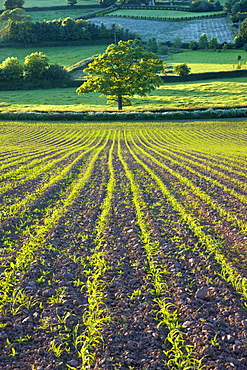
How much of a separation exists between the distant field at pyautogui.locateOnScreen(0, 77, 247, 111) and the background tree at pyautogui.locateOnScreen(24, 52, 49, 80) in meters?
5.86

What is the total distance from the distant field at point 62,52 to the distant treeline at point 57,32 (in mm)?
3951

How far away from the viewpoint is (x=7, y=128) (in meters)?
46.0

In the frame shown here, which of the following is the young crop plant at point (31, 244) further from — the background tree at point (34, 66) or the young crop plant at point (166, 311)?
the background tree at point (34, 66)

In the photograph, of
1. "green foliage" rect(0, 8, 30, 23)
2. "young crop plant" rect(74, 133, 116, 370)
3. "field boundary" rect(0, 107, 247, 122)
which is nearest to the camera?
"young crop plant" rect(74, 133, 116, 370)

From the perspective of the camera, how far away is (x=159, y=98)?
237ft

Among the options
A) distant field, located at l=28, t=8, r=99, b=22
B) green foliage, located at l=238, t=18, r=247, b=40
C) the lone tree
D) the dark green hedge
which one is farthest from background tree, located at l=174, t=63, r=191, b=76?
distant field, located at l=28, t=8, r=99, b=22

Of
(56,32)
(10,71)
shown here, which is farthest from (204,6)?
(10,71)

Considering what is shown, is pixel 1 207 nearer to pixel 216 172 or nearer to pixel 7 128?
pixel 216 172

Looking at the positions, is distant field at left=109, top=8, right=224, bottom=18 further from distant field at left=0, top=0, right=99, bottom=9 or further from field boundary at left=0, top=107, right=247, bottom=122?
field boundary at left=0, top=107, right=247, bottom=122

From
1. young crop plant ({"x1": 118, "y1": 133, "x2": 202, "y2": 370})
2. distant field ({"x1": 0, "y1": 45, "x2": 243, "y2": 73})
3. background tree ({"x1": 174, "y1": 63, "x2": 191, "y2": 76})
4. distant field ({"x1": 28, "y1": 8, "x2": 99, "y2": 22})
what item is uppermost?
distant field ({"x1": 28, "y1": 8, "x2": 99, "y2": 22})

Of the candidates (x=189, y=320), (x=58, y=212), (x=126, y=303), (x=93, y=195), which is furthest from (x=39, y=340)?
(x=93, y=195)

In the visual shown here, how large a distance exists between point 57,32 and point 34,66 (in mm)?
46424

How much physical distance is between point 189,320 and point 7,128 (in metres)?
44.5

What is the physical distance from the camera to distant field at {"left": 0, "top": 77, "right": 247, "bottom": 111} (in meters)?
63.2
